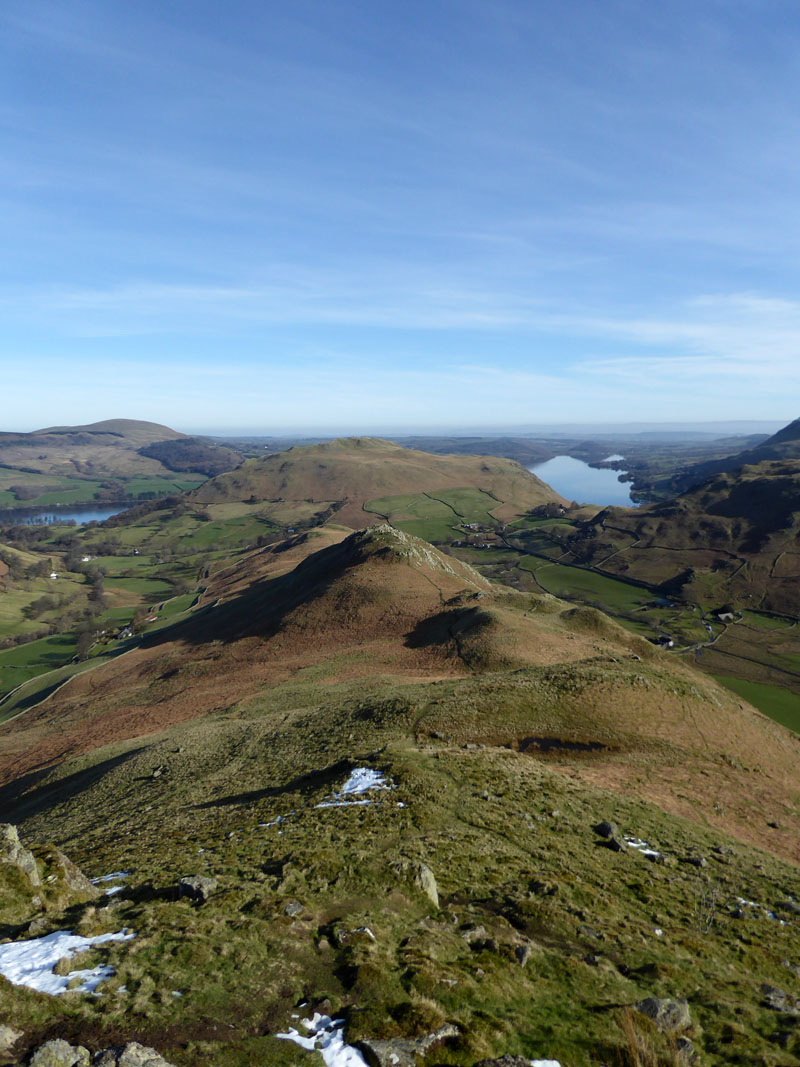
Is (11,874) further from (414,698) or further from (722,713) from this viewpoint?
(722,713)

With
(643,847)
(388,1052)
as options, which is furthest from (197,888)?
(643,847)

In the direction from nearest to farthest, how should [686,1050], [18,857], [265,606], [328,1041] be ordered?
[328,1041]
[686,1050]
[18,857]
[265,606]

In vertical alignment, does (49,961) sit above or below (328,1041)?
above

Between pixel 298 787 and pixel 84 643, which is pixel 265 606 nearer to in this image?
pixel 84 643

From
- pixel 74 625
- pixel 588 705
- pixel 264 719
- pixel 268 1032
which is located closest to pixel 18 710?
pixel 264 719

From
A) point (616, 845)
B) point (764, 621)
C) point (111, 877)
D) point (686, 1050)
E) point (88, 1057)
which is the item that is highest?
point (88, 1057)

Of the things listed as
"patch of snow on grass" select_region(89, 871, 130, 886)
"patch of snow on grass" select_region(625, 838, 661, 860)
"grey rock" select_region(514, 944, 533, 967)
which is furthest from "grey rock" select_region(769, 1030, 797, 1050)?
"patch of snow on grass" select_region(89, 871, 130, 886)

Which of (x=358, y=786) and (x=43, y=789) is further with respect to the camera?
(x=43, y=789)

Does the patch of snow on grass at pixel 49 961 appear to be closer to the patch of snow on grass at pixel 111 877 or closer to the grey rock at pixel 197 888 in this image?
the grey rock at pixel 197 888

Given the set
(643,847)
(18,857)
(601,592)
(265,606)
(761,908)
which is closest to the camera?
(18,857)
